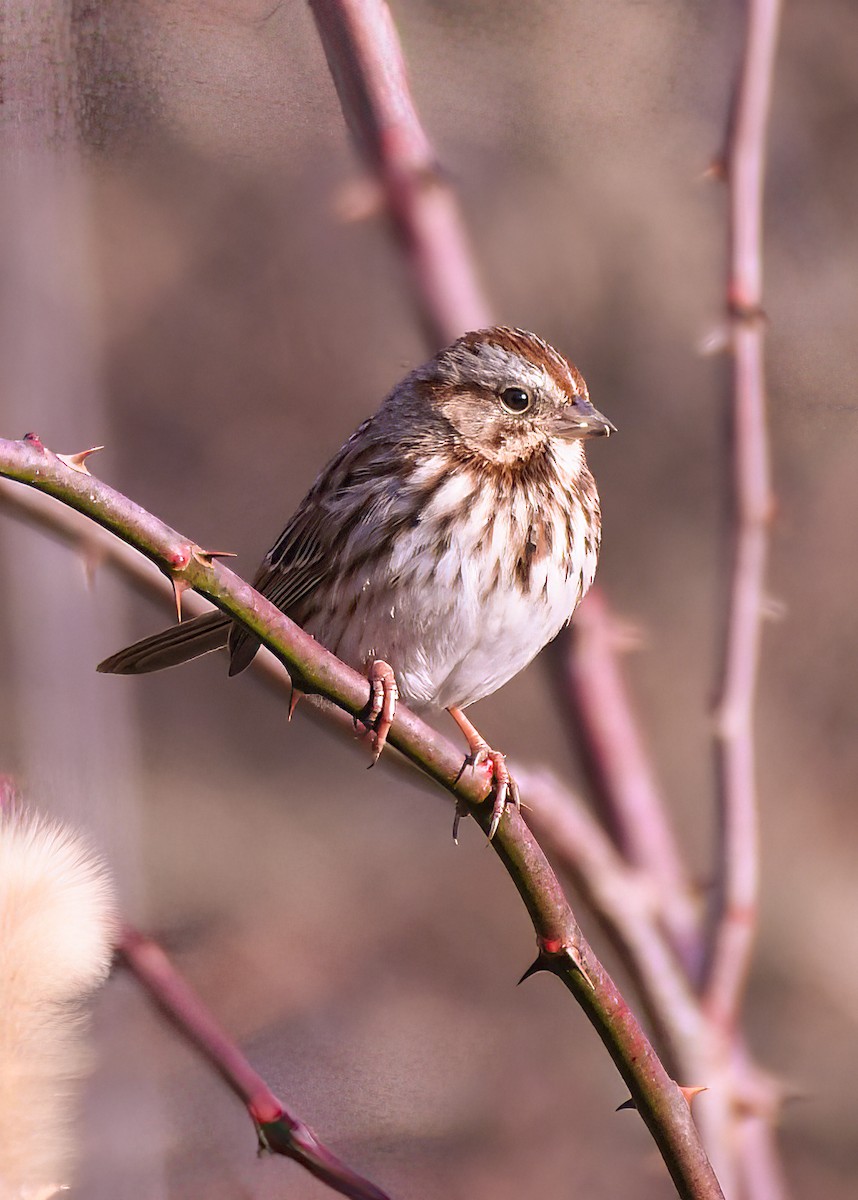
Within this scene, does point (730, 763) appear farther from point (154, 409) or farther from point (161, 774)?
point (154, 409)

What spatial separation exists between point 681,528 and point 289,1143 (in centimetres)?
85

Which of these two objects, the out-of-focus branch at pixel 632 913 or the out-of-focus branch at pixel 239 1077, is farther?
the out-of-focus branch at pixel 632 913

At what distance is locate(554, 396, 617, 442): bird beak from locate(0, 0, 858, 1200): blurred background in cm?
37

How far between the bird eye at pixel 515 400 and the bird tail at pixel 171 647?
0.95 ft

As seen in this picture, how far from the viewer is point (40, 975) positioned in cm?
67

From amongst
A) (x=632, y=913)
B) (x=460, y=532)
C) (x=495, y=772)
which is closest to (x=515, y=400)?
(x=460, y=532)

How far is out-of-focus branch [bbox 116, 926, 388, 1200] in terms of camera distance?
0.78 m

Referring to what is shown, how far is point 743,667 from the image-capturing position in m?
1.18

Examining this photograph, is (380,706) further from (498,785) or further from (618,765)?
(618,765)

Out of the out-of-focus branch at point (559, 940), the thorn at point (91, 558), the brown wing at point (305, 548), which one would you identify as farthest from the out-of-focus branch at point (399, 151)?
the out-of-focus branch at point (559, 940)

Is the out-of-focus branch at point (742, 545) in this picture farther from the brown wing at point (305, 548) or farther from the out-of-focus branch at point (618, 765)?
the brown wing at point (305, 548)

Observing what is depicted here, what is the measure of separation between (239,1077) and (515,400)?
0.52 metres

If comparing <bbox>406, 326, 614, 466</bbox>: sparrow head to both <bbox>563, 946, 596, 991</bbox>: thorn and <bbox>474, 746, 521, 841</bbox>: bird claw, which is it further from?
<bbox>563, 946, 596, 991</bbox>: thorn

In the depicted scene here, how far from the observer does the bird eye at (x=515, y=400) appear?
934 mm
